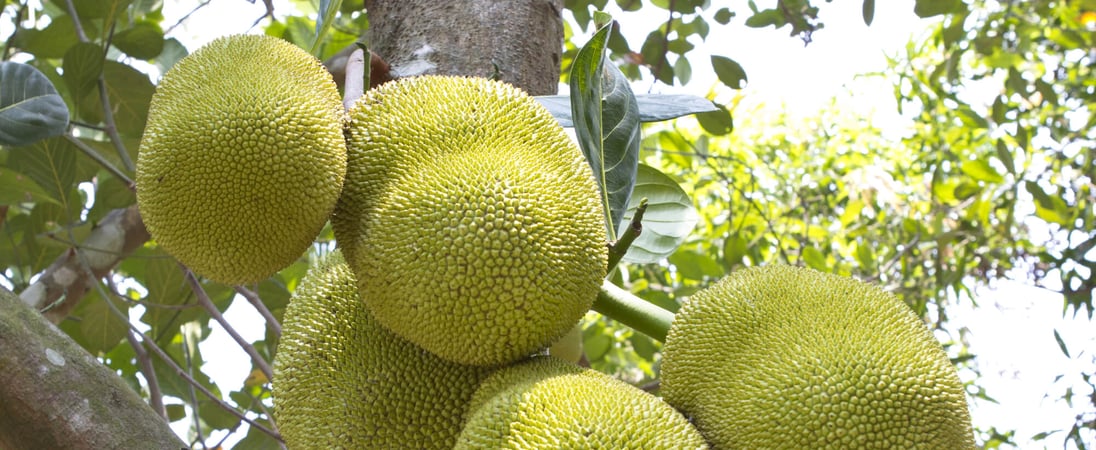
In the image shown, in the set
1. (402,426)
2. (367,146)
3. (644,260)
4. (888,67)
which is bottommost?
(402,426)

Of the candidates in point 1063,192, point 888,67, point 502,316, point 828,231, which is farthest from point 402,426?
point 888,67

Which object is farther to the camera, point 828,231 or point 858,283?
point 828,231

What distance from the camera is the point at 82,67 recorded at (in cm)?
152

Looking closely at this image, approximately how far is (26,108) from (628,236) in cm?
73

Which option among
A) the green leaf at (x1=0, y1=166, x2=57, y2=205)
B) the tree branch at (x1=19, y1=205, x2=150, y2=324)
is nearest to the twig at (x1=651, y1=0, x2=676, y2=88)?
the tree branch at (x1=19, y1=205, x2=150, y2=324)

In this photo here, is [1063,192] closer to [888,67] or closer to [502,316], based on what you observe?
[888,67]

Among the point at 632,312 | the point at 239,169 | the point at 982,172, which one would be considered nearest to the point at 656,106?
the point at 632,312

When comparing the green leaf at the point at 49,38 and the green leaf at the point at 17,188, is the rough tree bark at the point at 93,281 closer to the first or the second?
the green leaf at the point at 17,188

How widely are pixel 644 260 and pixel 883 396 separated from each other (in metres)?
0.51

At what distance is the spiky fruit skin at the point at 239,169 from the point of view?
717mm

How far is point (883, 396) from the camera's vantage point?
65cm

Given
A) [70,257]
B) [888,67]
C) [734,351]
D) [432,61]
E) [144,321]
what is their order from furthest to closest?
[888,67], [144,321], [70,257], [432,61], [734,351]

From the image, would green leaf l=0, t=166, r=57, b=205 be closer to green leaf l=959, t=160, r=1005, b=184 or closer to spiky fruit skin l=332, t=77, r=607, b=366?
spiky fruit skin l=332, t=77, r=607, b=366

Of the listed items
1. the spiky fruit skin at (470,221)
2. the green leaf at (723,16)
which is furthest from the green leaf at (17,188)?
the green leaf at (723,16)
